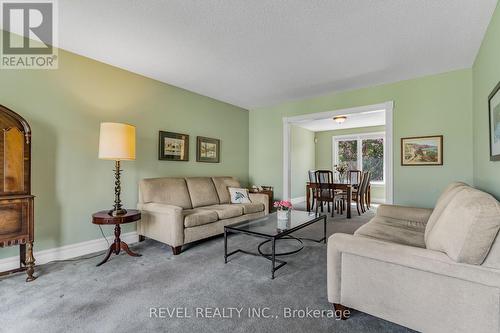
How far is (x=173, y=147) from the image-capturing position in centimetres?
395

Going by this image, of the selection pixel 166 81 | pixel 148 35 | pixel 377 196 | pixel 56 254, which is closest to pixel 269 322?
pixel 56 254

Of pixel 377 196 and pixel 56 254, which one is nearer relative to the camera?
pixel 56 254

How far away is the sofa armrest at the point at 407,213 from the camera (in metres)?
2.64

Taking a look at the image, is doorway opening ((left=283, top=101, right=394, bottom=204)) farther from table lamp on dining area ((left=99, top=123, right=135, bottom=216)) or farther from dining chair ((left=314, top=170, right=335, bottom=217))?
table lamp on dining area ((left=99, top=123, right=135, bottom=216))

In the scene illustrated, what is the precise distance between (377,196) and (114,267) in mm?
7117

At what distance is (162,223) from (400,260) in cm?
254

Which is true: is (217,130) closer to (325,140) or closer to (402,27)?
(402,27)

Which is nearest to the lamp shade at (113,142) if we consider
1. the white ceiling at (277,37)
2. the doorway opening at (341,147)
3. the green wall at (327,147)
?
the white ceiling at (277,37)

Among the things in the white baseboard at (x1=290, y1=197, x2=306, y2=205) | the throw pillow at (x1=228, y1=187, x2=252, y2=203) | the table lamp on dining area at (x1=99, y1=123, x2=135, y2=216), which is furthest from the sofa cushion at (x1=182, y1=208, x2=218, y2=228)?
the white baseboard at (x1=290, y1=197, x2=306, y2=205)

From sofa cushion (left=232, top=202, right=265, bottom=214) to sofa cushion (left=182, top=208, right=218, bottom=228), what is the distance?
661 millimetres

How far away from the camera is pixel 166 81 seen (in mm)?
3822

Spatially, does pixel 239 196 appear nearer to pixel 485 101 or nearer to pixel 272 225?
pixel 272 225

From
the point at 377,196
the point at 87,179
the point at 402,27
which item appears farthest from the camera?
the point at 377,196

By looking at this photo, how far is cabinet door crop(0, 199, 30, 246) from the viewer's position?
2.10m
